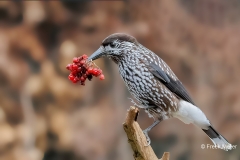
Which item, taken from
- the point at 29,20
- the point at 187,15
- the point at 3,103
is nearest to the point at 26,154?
the point at 3,103

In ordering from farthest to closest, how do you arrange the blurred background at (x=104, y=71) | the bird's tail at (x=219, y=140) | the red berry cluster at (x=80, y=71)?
the blurred background at (x=104, y=71) < the bird's tail at (x=219, y=140) < the red berry cluster at (x=80, y=71)

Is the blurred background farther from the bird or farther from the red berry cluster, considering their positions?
the red berry cluster

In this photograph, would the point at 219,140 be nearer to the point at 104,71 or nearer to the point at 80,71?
the point at 80,71

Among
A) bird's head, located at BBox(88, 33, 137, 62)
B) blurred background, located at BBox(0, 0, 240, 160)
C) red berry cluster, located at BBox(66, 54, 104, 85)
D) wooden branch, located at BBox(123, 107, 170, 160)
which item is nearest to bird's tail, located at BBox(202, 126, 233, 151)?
wooden branch, located at BBox(123, 107, 170, 160)

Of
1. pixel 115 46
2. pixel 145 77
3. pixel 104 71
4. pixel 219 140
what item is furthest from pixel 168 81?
pixel 104 71

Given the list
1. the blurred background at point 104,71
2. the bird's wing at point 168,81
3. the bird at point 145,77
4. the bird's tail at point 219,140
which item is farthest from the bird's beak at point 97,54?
the blurred background at point 104,71

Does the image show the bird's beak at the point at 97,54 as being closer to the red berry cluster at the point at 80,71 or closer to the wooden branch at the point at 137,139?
the red berry cluster at the point at 80,71

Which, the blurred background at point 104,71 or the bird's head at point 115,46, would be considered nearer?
the bird's head at point 115,46
